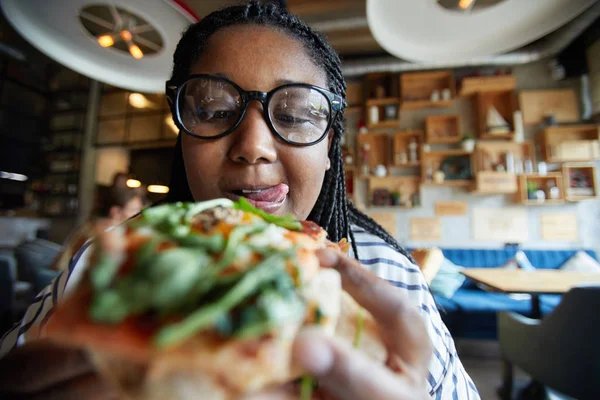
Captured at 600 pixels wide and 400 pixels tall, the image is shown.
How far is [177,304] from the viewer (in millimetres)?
326

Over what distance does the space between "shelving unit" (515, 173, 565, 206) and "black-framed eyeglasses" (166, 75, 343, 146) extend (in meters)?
5.55

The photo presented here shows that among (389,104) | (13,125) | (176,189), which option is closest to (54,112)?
(13,125)

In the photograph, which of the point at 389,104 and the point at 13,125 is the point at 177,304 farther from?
the point at 13,125

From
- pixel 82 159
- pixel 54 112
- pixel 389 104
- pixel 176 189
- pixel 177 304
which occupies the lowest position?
pixel 177 304

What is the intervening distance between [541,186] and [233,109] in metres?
6.10

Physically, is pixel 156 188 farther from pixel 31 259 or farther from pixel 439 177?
pixel 439 177

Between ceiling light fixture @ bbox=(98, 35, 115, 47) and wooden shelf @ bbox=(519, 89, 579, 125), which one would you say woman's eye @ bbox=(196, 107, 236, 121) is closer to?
ceiling light fixture @ bbox=(98, 35, 115, 47)

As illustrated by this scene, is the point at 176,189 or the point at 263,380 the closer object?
the point at 263,380

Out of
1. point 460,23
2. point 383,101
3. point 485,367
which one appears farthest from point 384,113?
point 485,367

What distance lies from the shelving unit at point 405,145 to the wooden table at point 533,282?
265 cm

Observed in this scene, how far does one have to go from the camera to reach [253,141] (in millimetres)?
748

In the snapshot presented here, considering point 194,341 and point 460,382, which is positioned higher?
point 194,341

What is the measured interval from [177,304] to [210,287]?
1.5 inches

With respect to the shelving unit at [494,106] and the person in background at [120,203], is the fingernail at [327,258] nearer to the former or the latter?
the person in background at [120,203]
